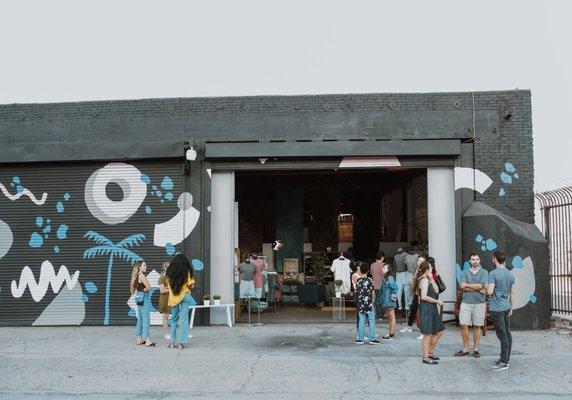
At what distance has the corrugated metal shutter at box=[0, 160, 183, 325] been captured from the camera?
12.4 m

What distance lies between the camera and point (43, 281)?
12555mm

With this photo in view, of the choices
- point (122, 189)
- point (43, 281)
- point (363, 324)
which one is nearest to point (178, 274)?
point (363, 324)

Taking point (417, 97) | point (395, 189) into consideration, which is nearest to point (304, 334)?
point (417, 97)

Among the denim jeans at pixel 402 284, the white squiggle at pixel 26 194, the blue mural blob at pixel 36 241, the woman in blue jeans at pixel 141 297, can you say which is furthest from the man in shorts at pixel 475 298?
the white squiggle at pixel 26 194

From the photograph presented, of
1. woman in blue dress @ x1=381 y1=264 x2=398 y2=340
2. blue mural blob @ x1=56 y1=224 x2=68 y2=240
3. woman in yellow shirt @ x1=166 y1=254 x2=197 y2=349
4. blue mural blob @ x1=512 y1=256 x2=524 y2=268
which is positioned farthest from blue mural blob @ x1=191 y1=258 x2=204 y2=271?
blue mural blob @ x1=512 y1=256 x2=524 y2=268

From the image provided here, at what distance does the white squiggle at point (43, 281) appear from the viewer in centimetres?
1251

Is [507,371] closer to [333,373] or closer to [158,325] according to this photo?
[333,373]

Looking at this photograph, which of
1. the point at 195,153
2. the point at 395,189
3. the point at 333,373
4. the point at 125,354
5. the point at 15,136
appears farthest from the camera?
the point at 395,189

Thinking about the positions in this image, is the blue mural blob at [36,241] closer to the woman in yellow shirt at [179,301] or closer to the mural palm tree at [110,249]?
the mural palm tree at [110,249]

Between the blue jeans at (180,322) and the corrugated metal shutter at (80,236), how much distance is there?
2680 mm

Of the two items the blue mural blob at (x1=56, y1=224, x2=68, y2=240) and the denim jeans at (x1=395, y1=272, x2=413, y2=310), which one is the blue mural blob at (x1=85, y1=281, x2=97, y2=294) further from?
the denim jeans at (x1=395, y1=272, x2=413, y2=310)

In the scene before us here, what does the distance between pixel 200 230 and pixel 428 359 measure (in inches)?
237

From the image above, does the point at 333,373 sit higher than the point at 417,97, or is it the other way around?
the point at 417,97

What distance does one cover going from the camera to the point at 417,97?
12484 mm
